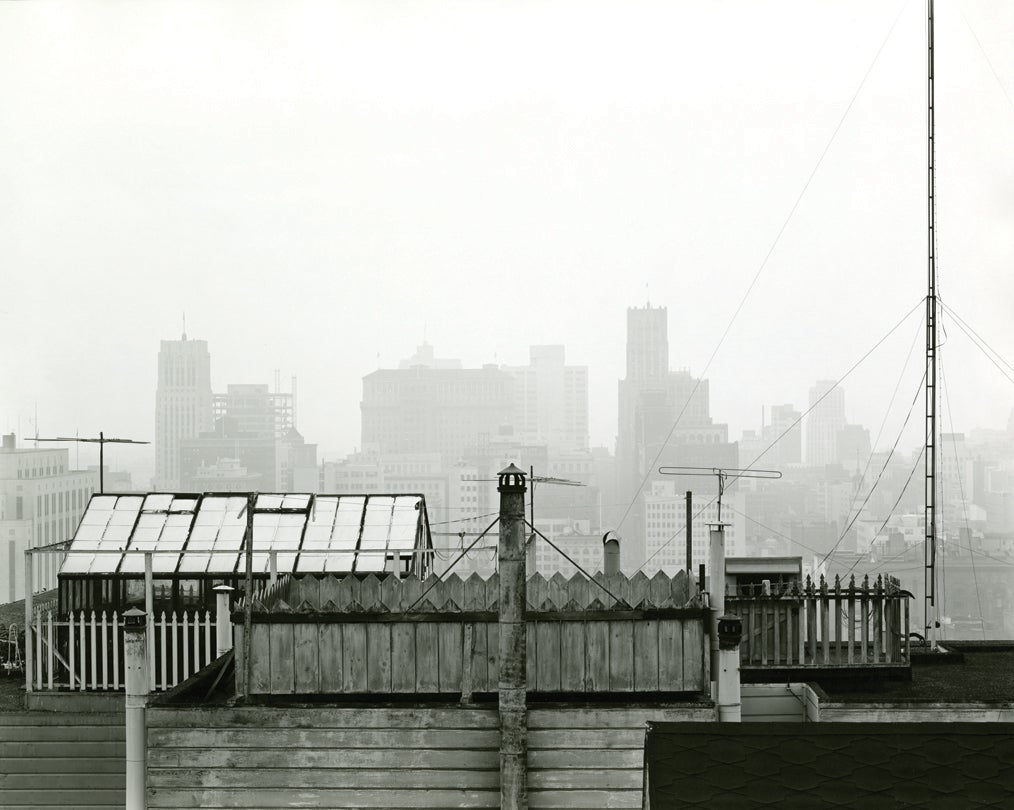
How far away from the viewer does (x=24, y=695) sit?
49.1 feet

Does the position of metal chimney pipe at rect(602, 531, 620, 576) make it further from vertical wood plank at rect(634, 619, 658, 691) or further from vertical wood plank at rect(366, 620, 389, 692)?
vertical wood plank at rect(366, 620, 389, 692)

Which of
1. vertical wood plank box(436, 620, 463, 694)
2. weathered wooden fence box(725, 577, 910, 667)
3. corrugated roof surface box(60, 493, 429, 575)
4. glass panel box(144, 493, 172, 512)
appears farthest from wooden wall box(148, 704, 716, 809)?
glass panel box(144, 493, 172, 512)

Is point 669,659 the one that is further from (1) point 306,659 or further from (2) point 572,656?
(1) point 306,659

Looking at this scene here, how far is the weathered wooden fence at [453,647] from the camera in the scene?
37.0ft

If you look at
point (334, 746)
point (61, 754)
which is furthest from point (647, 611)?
point (61, 754)

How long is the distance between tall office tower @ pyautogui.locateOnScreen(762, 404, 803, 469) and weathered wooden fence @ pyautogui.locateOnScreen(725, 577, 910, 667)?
14014 centimetres

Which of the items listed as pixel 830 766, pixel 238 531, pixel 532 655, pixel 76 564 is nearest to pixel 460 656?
pixel 532 655

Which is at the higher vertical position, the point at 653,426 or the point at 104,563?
the point at 653,426

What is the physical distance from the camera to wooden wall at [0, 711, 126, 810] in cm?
1372

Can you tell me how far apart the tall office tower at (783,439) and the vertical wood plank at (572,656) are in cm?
14313

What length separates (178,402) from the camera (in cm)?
16550

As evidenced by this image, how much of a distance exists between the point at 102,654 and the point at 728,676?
28.1 feet

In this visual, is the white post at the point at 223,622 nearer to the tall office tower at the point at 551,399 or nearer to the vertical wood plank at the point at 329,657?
the vertical wood plank at the point at 329,657

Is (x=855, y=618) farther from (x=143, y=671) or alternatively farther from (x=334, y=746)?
(x=143, y=671)
